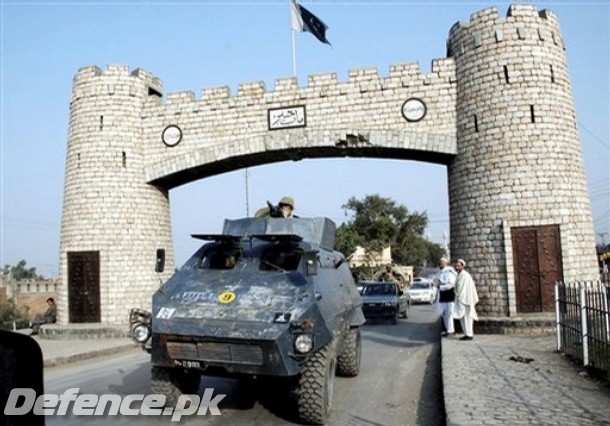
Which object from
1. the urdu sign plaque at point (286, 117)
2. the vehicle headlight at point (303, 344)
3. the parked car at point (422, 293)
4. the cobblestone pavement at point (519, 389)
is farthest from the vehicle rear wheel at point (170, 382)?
the parked car at point (422, 293)

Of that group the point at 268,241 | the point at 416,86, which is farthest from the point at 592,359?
the point at 416,86

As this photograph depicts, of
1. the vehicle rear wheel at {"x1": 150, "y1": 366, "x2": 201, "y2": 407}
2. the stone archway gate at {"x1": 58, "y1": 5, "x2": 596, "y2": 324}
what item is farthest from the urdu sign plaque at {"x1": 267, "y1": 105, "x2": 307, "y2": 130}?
the vehicle rear wheel at {"x1": 150, "y1": 366, "x2": 201, "y2": 407}

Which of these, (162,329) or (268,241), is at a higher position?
(268,241)

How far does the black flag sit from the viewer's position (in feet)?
55.5

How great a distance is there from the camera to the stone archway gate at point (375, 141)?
1278 cm

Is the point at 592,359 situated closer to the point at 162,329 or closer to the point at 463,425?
the point at 463,425

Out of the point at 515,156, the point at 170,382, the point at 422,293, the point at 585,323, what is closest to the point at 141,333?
the point at 170,382

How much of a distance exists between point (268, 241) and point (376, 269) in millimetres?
38763

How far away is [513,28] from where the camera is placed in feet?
43.4

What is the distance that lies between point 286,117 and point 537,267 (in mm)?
7804

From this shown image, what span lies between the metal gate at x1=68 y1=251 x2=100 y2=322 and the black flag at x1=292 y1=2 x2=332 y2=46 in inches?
378

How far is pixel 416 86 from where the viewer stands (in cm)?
1443

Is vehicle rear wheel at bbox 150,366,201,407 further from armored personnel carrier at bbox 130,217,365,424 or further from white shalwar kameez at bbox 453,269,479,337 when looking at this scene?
white shalwar kameez at bbox 453,269,479,337
